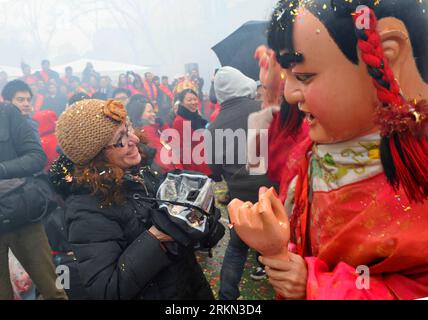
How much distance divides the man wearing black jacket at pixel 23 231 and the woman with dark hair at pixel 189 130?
128 centimetres

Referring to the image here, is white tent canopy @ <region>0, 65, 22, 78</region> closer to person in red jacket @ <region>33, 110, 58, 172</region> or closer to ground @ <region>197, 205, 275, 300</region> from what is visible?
person in red jacket @ <region>33, 110, 58, 172</region>

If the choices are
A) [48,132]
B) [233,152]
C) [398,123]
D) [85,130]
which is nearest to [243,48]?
[233,152]

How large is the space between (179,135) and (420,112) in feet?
9.18

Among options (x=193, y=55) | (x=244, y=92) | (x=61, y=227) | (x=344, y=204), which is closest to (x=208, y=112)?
(x=193, y=55)

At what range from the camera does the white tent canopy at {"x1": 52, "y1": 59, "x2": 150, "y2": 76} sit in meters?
9.38

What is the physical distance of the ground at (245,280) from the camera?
8.48 ft

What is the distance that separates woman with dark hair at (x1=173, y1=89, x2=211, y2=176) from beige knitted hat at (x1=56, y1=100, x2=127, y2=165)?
1.53 meters

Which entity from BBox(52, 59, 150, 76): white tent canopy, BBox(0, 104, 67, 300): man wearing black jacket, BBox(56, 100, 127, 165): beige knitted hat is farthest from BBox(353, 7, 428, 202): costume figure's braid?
BBox(52, 59, 150, 76): white tent canopy

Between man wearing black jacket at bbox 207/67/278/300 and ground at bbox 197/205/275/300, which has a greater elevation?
man wearing black jacket at bbox 207/67/278/300

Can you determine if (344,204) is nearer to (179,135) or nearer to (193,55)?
(179,135)

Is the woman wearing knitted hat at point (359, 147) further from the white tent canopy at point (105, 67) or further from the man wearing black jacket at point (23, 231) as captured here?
the white tent canopy at point (105, 67)

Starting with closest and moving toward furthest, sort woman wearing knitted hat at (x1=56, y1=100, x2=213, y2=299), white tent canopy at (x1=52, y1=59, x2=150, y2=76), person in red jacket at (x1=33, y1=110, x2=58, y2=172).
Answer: woman wearing knitted hat at (x1=56, y1=100, x2=213, y2=299)
person in red jacket at (x1=33, y1=110, x2=58, y2=172)
white tent canopy at (x1=52, y1=59, x2=150, y2=76)

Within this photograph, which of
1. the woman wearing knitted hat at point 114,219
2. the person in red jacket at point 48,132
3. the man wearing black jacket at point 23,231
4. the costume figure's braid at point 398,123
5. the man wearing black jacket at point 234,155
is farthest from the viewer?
the person in red jacket at point 48,132

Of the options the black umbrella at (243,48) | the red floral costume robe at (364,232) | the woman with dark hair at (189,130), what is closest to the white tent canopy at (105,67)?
the woman with dark hair at (189,130)
